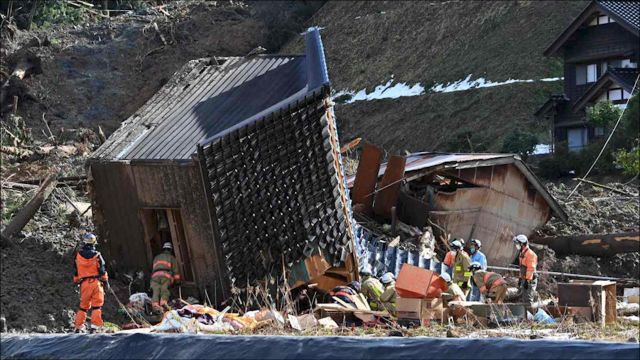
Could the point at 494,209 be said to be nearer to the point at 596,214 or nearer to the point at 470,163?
the point at 470,163

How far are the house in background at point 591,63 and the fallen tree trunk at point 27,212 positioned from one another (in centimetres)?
2141

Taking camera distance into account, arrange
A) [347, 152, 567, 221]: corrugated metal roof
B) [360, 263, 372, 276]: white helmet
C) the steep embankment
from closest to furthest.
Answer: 1. [360, 263, 372, 276]: white helmet
2. [347, 152, 567, 221]: corrugated metal roof
3. the steep embankment

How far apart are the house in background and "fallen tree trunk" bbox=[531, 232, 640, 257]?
16826 millimetres

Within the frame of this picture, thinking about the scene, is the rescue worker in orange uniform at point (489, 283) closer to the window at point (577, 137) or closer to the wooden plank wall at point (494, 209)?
the wooden plank wall at point (494, 209)

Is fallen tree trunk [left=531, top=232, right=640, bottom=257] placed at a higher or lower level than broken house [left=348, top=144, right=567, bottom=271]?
lower

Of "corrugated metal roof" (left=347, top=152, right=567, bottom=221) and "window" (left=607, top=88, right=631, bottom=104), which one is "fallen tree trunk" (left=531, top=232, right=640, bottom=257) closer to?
"corrugated metal roof" (left=347, top=152, right=567, bottom=221)

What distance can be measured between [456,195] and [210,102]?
4746mm

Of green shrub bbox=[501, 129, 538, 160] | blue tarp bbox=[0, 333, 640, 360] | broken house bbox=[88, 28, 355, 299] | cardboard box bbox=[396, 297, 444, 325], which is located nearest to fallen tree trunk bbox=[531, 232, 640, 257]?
broken house bbox=[88, 28, 355, 299]

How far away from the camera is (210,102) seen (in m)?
18.7

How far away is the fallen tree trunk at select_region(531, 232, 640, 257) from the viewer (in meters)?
21.3

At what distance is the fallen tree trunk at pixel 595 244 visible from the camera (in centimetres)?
2131

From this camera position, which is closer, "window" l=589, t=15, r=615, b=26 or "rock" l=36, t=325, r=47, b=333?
"rock" l=36, t=325, r=47, b=333

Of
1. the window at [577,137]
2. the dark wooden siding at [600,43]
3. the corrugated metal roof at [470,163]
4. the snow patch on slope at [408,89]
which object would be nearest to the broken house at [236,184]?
the corrugated metal roof at [470,163]

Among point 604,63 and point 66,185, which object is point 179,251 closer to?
point 66,185
